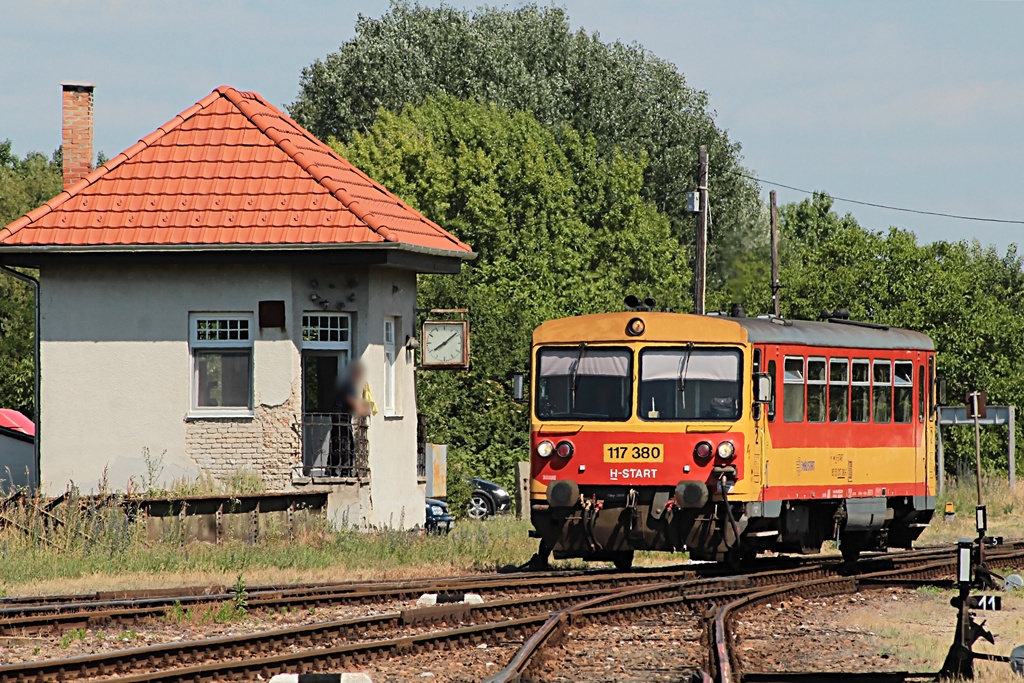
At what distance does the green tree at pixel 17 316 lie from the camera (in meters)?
41.1

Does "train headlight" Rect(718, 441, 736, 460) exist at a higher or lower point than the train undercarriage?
higher

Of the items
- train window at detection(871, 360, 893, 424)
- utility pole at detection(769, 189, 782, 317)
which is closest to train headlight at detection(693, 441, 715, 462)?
train window at detection(871, 360, 893, 424)

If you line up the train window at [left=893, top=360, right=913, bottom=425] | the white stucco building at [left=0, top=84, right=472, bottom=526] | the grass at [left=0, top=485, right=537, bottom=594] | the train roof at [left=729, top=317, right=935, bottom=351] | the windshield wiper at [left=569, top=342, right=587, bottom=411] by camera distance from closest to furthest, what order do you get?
the grass at [left=0, top=485, right=537, bottom=594] → the train roof at [left=729, top=317, right=935, bottom=351] → the windshield wiper at [left=569, top=342, right=587, bottom=411] → the train window at [left=893, top=360, right=913, bottom=425] → the white stucco building at [left=0, top=84, right=472, bottom=526]

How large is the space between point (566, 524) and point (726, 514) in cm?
182

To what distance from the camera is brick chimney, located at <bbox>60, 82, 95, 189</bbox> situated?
26.8 metres

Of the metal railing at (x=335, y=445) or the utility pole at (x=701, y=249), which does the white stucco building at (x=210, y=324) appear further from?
the utility pole at (x=701, y=249)

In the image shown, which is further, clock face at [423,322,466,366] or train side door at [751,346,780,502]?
clock face at [423,322,466,366]

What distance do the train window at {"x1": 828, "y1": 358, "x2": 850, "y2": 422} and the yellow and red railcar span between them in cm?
2

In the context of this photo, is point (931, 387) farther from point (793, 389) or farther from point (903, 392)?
point (793, 389)

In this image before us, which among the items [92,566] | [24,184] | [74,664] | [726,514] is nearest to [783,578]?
[726,514]

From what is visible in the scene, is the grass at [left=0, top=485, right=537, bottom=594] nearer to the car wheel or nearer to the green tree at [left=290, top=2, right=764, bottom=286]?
the car wheel

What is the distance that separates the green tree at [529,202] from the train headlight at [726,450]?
3001 cm

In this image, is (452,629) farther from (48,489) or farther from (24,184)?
(24,184)

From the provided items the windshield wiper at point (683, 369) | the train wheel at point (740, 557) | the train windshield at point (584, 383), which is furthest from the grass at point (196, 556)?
the windshield wiper at point (683, 369)
